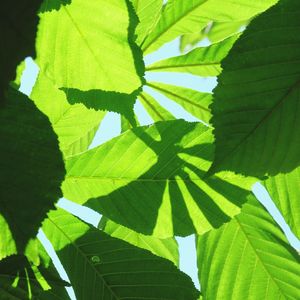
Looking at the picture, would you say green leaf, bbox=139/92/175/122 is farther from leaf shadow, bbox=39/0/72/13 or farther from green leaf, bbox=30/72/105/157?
leaf shadow, bbox=39/0/72/13

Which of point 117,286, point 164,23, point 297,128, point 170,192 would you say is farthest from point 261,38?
point 164,23

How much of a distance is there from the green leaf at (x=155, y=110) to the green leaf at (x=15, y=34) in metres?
1.04

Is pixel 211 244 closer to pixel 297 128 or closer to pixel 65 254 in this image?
pixel 65 254

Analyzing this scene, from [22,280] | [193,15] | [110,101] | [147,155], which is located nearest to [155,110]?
[193,15]

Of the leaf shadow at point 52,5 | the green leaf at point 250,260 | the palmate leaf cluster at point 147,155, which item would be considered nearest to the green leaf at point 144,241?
the palmate leaf cluster at point 147,155

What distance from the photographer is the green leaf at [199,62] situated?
147cm

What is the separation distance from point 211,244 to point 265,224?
13 cm

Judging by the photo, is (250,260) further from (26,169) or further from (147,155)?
(26,169)

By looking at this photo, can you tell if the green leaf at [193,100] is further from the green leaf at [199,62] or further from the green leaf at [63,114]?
the green leaf at [63,114]

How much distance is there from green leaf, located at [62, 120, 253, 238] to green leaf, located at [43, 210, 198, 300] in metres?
0.05

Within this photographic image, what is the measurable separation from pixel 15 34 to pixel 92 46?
52cm

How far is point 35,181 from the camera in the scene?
27.9 inches

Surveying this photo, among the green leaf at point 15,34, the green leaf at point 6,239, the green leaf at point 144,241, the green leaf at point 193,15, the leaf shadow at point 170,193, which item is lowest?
the green leaf at point 144,241

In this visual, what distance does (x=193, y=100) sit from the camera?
1521 mm
